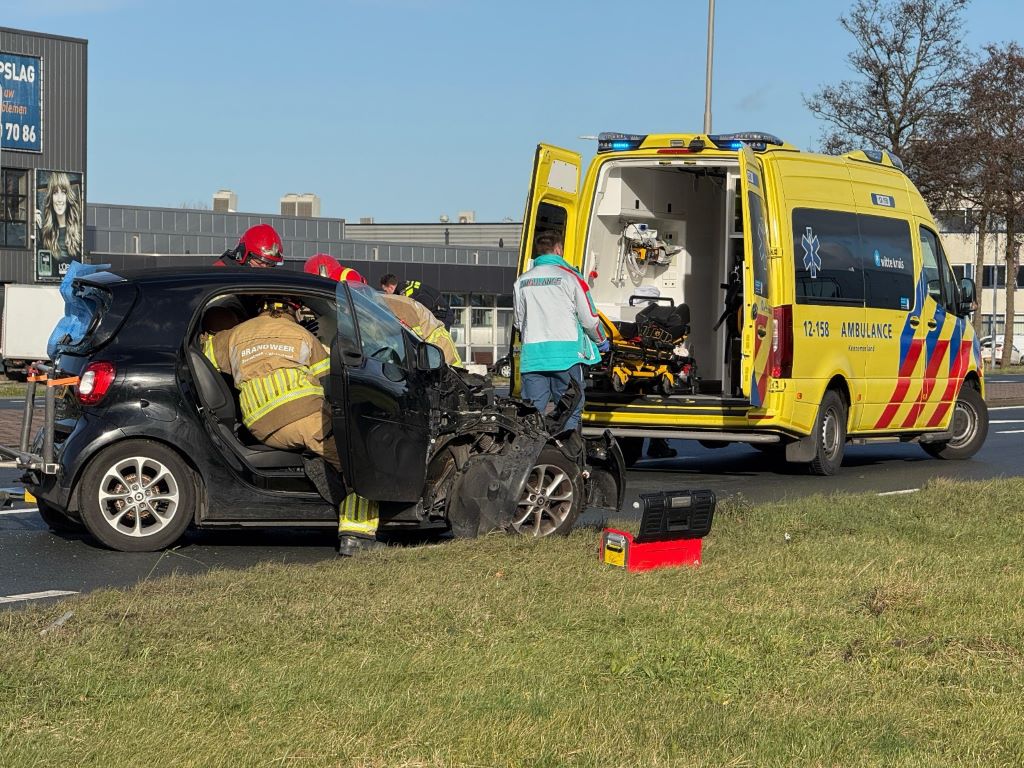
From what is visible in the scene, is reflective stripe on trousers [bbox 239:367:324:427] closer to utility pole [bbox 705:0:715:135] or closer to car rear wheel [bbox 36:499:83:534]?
car rear wheel [bbox 36:499:83:534]

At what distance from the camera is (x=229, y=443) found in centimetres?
865

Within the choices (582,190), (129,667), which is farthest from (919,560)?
(582,190)

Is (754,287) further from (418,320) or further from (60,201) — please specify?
(60,201)

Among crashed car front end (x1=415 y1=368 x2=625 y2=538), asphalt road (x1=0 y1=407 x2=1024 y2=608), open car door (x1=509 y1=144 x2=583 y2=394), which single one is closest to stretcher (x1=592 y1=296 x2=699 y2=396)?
open car door (x1=509 y1=144 x2=583 y2=394)

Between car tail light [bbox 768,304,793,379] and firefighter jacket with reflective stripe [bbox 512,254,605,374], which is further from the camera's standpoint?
car tail light [bbox 768,304,793,379]

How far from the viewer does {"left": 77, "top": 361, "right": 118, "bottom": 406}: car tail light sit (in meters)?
8.46

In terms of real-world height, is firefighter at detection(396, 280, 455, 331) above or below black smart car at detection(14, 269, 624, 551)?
above

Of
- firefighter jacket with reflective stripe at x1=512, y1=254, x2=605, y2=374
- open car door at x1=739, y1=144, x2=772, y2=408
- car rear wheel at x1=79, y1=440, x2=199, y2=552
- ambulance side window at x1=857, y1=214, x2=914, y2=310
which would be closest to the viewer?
car rear wheel at x1=79, y1=440, x2=199, y2=552

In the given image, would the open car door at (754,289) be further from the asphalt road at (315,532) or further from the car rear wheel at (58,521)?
the car rear wheel at (58,521)

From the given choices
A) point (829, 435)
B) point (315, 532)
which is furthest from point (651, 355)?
point (315, 532)

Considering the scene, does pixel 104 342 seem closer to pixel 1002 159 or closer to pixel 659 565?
pixel 659 565

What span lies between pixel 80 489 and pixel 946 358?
9512mm

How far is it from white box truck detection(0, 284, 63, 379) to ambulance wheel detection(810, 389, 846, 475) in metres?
26.6

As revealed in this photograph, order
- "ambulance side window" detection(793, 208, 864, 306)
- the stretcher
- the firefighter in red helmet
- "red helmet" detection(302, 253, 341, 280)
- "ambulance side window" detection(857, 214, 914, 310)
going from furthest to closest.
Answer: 1. "ambulance side window" detection(857, 214, 914, 310)
2. the stretcher
3. "ambulance side window" detection(793, 208, 864, 306)
4. "red helmet" detection(302, 253, 341, 280)
5. the firefighter in red helmet
